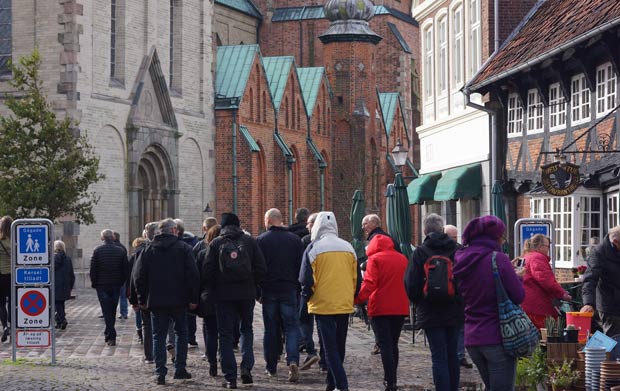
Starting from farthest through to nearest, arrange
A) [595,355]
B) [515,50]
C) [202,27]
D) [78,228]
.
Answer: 1. [202,27]
2. [78,228]
3. [515,50]
4. [595,355]

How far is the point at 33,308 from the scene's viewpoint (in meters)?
16.5

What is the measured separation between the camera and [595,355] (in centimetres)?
1091

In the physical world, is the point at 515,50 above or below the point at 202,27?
below

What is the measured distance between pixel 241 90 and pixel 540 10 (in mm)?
26519

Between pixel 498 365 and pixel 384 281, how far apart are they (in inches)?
135

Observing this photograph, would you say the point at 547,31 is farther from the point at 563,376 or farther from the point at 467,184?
the point at 563,376

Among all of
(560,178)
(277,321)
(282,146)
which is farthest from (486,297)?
(282,146)

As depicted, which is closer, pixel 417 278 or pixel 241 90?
pixel 417 278

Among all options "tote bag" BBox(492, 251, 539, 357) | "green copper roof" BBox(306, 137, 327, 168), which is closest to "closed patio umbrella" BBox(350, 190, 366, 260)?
"tote bag" BBox(492, 251, 539, 357)

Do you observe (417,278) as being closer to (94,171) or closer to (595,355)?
(595,355)

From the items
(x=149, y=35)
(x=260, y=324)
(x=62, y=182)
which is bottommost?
(x=260, y=324)

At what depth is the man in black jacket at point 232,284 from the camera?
1410 cm

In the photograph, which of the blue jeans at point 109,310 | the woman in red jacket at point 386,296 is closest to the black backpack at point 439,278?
the woman in red jacket at point 386,296

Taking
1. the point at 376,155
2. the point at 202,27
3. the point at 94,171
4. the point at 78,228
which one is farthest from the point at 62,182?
the point at 376,155
